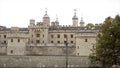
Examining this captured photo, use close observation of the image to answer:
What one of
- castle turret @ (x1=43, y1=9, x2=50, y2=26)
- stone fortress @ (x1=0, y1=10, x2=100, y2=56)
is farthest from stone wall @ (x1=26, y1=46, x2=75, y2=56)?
castle turret @ (x1=43, y1=9, x2=50, y2=26)

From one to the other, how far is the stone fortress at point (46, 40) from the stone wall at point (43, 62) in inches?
Answer: 351

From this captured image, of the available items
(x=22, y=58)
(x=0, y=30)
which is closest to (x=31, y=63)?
(x=22, y=58)

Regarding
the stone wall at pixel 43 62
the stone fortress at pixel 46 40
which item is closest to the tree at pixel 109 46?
the stone wall at pixel 43 62

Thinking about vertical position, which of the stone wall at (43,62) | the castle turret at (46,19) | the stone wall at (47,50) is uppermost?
the castle turret at (46,19)

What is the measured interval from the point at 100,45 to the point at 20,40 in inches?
1131

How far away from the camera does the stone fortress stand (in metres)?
72.3

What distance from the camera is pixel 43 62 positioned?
201ft

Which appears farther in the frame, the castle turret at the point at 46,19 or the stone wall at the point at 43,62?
the castle turret at the point at 46,19

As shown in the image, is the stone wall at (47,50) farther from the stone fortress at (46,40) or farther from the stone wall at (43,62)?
the stone wall at (43,62)

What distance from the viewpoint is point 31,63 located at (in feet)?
202

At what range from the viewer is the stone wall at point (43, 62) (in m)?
60.7

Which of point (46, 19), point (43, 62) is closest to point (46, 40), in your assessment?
point (46, 19)

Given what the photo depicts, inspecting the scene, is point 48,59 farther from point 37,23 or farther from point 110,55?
point 37,23

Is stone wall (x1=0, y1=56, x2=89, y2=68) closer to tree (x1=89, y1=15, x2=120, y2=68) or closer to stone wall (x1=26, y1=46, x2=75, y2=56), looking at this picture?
tree (x1=89, y1=15, x2=120, y2=68)
